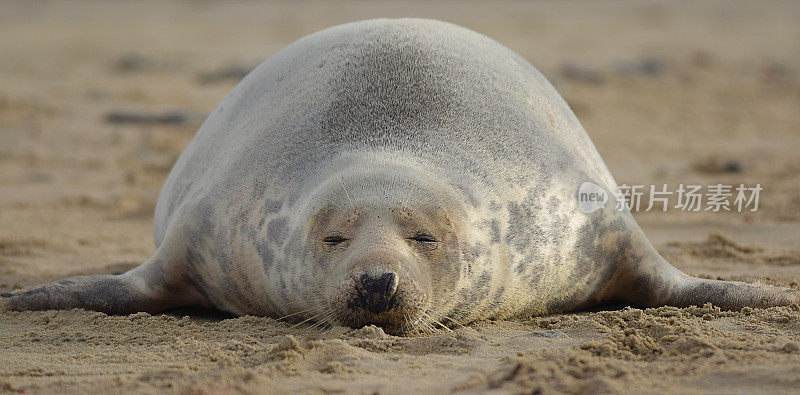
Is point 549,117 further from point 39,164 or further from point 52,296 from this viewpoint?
point 39,164

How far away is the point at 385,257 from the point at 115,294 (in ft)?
5.00

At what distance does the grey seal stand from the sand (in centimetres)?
13

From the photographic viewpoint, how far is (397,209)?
294 cm

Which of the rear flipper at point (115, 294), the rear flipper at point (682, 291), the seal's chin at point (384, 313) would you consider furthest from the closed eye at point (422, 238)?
the rear flipper at point (115, 294)

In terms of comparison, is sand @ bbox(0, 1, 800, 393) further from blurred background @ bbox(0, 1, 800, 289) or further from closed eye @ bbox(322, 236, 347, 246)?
closed eye @ bbox(322, 236, 347, 246)

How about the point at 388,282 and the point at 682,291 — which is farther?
the point at 682,291

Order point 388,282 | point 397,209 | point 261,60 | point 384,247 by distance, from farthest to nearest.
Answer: point 261,60 < point 397,209 < point 384,247 < point 388,282

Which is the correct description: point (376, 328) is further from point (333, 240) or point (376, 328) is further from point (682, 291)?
point (682, 291)

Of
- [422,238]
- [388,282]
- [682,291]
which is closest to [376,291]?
[388,282]

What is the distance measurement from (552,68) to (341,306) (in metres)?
9.91

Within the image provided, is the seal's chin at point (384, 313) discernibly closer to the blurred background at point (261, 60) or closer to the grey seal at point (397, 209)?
the grey seal at point (397, 209)

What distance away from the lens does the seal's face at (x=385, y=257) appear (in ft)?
9.04

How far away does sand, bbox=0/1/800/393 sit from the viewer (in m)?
2.48

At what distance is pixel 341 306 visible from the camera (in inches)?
112
